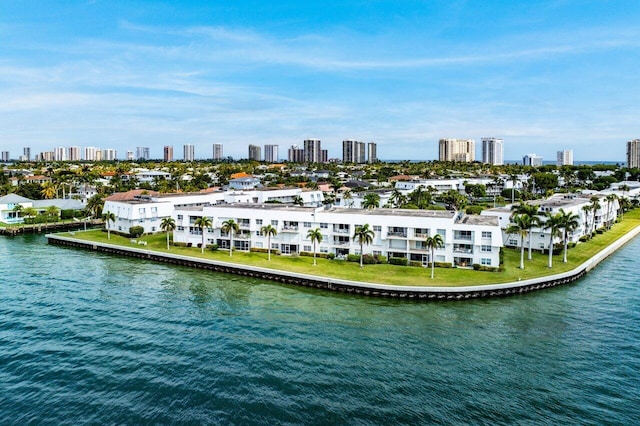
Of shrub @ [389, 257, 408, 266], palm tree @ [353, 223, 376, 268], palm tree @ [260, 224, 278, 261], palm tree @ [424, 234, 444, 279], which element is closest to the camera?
palm tree @ [424, 234, 444, 279]

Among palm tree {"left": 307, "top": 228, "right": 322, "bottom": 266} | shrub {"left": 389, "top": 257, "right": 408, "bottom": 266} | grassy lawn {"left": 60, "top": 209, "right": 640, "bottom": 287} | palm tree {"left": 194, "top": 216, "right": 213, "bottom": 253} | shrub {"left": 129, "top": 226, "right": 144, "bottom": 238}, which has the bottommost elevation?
grassy lawn {"left": 60, "top": 209, "right": 640, "bottom": 287}

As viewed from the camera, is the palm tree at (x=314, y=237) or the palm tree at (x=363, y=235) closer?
the palm tree at (x=363, y=235)

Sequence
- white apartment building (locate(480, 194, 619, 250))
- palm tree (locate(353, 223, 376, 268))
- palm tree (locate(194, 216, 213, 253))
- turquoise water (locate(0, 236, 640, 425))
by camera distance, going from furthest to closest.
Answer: white apartment building (locate(480, 194, 619, 250)), palm tree (locate(194, 216, 213, 253)), palm tree (locate(353, 223, 376, 268)), turquoise water (locate(0, 236, 640, 425))

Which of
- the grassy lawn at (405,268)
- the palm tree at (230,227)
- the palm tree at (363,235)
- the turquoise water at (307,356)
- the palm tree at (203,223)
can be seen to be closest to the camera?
the turquoise water at (307,356)

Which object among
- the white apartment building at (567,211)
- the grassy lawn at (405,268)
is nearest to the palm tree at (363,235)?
the grassy lawn at (405,268)

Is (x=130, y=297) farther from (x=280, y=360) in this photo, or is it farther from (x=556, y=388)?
(x=556, y=388)

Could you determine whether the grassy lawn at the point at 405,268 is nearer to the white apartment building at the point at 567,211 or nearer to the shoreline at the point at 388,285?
the shoreline at the point at 388,285

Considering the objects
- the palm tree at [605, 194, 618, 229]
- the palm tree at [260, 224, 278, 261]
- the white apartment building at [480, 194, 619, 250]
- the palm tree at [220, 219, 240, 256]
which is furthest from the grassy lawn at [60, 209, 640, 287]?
the palm tree at [605, 194, 618, 229]

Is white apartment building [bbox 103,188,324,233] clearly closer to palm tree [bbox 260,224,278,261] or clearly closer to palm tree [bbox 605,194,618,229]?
palm tree [bbox 260,224,278,261]
